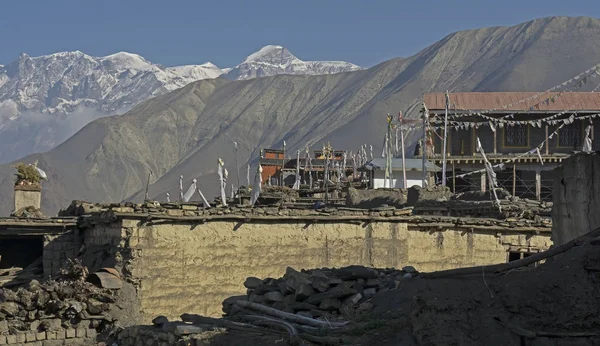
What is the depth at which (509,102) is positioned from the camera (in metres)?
54.5

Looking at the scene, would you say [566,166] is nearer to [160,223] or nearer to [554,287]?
[554,287]

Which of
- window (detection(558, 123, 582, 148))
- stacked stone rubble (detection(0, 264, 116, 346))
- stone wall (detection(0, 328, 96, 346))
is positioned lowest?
stone wall (detection(0, 328, 96, 346))

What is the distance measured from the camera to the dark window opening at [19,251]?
93.6 feet

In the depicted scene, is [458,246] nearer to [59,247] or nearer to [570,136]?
[59,247]

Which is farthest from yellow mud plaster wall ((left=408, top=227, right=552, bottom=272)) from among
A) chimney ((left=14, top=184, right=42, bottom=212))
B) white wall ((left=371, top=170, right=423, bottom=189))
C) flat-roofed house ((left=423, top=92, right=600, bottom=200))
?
flat-roofed house ((left=423, top=92, right=600, bottom=200))

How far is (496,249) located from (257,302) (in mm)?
11492

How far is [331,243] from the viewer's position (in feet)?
76.3

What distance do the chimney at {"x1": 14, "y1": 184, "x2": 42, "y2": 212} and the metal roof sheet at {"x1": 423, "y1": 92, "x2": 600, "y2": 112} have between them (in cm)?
2432

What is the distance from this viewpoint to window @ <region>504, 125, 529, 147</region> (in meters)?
53.9

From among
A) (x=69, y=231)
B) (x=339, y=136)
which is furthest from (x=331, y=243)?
(x=339, y=136)

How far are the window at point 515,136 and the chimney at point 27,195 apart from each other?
27736 millimetres

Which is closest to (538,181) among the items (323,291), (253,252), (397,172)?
(397,172)

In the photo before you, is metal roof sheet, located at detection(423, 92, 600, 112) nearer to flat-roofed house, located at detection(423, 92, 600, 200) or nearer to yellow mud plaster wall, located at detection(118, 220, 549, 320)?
flat-roofed house, located at detection(423, 92, 600, 200)

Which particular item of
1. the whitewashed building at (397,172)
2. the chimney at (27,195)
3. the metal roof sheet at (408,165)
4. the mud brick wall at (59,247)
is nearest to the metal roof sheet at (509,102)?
the metal roof sheet at (408,165)
